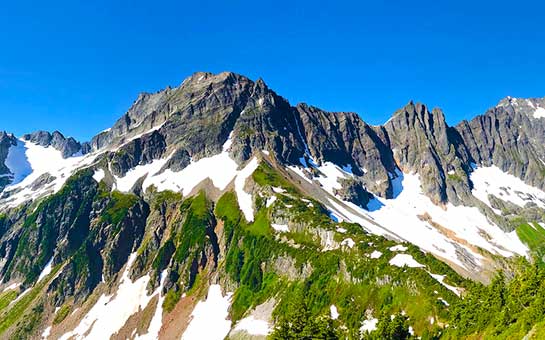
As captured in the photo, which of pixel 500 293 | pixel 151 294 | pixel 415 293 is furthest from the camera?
pixel 151 294

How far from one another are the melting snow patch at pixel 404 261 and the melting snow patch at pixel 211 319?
64.5 m

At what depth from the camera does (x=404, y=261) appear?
395 feet

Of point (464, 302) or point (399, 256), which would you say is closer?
point (464, 302)

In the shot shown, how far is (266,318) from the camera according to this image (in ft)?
463

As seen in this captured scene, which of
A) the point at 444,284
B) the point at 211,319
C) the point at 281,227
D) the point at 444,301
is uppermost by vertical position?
the point at 281,227

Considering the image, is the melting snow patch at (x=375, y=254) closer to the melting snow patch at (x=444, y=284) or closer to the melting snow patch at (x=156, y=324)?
the melting snow patch at (x=444, y=284)

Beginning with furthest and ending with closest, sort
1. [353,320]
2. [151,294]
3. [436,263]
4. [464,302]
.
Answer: [151,294], [436,263], [353,320], [464,302]

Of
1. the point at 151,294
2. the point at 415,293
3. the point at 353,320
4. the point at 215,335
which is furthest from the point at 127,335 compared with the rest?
the point at 415,293

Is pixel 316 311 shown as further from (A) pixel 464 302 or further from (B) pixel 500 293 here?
(B) pixel 500 293

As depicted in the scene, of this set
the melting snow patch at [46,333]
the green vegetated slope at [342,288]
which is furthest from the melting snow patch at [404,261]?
the melting snow patch at [46,333]

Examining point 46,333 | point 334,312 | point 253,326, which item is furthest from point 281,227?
point 46,333

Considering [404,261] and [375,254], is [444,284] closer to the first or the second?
[404,261]

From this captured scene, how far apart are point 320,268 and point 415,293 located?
4617 cm

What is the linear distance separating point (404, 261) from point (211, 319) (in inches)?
3127
